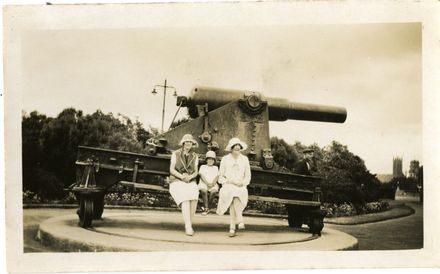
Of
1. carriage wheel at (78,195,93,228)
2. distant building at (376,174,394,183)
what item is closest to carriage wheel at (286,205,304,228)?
distant building at (376,174,394,183)

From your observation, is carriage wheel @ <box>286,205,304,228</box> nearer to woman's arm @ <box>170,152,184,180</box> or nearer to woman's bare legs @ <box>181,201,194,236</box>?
woman's bare legs @ <box>181,201,194,236</box>

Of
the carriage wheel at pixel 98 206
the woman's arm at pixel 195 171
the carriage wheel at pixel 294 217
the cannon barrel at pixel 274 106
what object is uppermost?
the cannon barrel at pixel 274 106

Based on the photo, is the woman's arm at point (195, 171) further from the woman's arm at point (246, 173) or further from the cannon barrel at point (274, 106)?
the cannon barrel at point (274, 106)

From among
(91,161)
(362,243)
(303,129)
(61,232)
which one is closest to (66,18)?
(91,161)

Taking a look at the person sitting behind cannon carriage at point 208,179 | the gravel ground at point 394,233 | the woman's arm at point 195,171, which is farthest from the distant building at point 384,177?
the woman's arm at point 195,171

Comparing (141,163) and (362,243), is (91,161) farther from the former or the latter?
(362,243)
